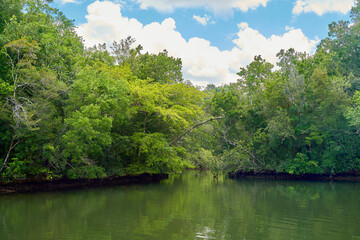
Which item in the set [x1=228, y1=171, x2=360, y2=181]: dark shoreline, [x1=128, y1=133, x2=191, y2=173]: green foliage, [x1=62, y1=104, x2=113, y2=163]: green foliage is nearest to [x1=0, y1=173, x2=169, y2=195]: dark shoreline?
[x1=128, y1=133, x2=191, y2=173]: green foliage

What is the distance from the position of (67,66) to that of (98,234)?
13282 mm

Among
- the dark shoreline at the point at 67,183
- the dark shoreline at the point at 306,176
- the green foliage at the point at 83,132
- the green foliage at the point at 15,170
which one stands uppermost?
the green foliage at the point at 83,132

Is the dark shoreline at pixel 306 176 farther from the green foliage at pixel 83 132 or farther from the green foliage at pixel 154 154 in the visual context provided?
the green foliage at pixel 83 132

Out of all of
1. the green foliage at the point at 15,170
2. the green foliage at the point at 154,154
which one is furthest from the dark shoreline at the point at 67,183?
the green foliage at the point at 154,154

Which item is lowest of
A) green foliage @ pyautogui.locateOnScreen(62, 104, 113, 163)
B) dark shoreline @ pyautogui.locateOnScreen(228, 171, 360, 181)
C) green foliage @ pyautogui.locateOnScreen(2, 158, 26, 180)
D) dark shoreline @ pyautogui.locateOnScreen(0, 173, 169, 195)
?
dark shoreline @ pyautogui.locateOnScreen(0, 173, 169, 195)

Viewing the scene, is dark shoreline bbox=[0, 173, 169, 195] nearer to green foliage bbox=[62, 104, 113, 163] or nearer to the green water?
the green water

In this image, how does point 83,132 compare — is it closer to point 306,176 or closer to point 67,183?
point 67,183

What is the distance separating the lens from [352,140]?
2380 cm

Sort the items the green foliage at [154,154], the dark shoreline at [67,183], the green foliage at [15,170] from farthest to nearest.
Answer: the green foliage at [154,154] < the dark shoreline at [67,183] < the green foliage at [15,170]

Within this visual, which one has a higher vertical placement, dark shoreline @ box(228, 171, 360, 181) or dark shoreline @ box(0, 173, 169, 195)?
dark shoreline @ box(228, 171, 360, 181)

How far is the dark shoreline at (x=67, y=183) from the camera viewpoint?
15064mm

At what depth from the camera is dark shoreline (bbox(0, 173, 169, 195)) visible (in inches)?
593

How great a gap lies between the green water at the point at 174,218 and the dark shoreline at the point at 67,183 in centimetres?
135

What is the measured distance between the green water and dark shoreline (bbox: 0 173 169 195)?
135 cm
